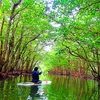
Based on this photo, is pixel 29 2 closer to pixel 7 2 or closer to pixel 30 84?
pixel 7 2

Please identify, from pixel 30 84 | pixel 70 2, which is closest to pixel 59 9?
pixel 70 2

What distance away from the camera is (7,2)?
12969 millimetres

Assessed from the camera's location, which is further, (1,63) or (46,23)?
(46,23)

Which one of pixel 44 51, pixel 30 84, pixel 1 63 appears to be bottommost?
pixel 30 84

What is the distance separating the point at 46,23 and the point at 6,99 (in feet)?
41.2

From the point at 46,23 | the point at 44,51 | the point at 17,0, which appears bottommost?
the point at 44,51

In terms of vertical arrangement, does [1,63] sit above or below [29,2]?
below

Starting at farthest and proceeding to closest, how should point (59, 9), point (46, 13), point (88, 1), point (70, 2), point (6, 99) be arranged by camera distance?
point (46, 13) → point (59, 9) → point (70, 2) → point (88, 1) → point (6, 99)

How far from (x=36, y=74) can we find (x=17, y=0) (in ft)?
26.1

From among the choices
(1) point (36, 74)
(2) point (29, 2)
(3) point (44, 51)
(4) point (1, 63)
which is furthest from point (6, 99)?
(3) point (44, 51)

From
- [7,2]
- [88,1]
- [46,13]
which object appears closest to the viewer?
[88,1]

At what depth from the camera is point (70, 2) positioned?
9.46 m

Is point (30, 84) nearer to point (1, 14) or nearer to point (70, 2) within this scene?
point (70, 2)

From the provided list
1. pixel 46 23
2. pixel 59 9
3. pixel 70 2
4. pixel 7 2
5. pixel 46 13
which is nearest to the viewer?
pixel 70 2
